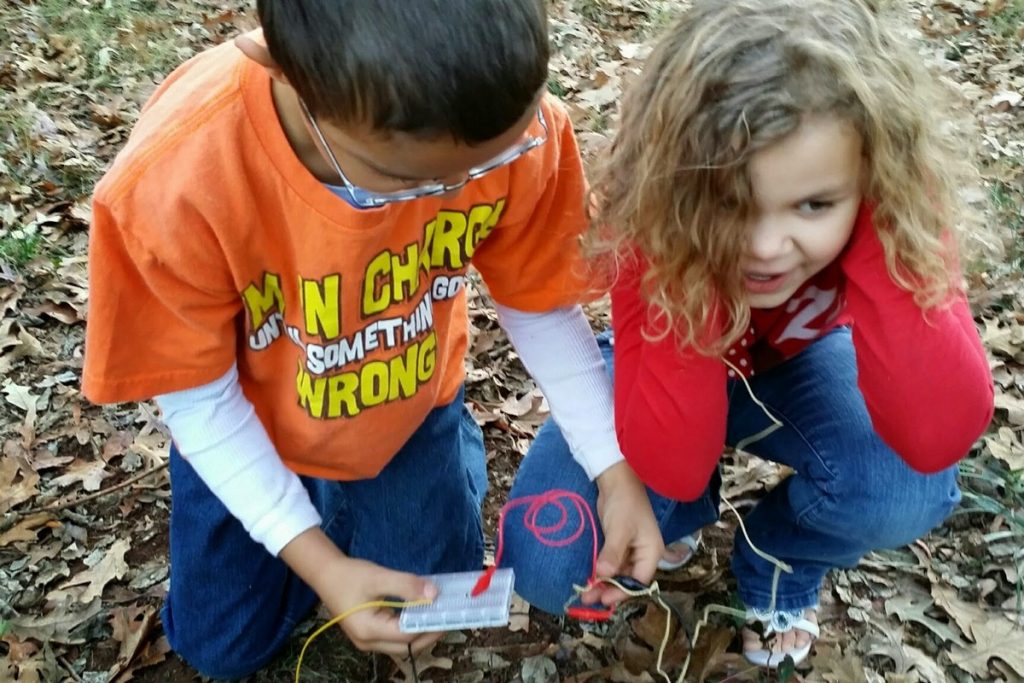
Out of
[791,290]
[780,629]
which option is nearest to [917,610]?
[780,629]

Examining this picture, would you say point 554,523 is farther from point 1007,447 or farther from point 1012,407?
point 1012,407

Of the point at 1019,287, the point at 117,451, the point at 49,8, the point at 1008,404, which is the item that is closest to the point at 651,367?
the point at 1008,404

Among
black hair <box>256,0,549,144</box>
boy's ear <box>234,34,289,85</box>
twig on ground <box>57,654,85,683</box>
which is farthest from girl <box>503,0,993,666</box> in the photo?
twig on ground <box>57,654,85,683</box>

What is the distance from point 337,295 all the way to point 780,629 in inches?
47.0

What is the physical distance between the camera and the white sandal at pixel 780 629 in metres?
1.92

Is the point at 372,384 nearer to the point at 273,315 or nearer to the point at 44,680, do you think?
the point at 273,315

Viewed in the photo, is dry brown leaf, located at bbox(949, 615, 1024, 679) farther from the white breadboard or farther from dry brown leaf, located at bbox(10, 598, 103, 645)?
dry brown leaf, located at bbox(10, 598, 103, 645)

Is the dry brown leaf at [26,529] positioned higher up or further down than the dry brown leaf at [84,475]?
higher up

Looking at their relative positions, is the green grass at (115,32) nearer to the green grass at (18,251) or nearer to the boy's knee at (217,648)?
the green grass at (18,251)

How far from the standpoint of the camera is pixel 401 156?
113 cm

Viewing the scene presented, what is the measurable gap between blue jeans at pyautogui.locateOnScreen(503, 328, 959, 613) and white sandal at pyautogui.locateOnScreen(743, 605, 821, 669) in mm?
20

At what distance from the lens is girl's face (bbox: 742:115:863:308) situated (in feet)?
4.14

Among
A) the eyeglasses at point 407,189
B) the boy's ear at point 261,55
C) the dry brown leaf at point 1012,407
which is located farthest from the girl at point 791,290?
the dry brown leaf at point 1012,407

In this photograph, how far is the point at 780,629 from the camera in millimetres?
1925
